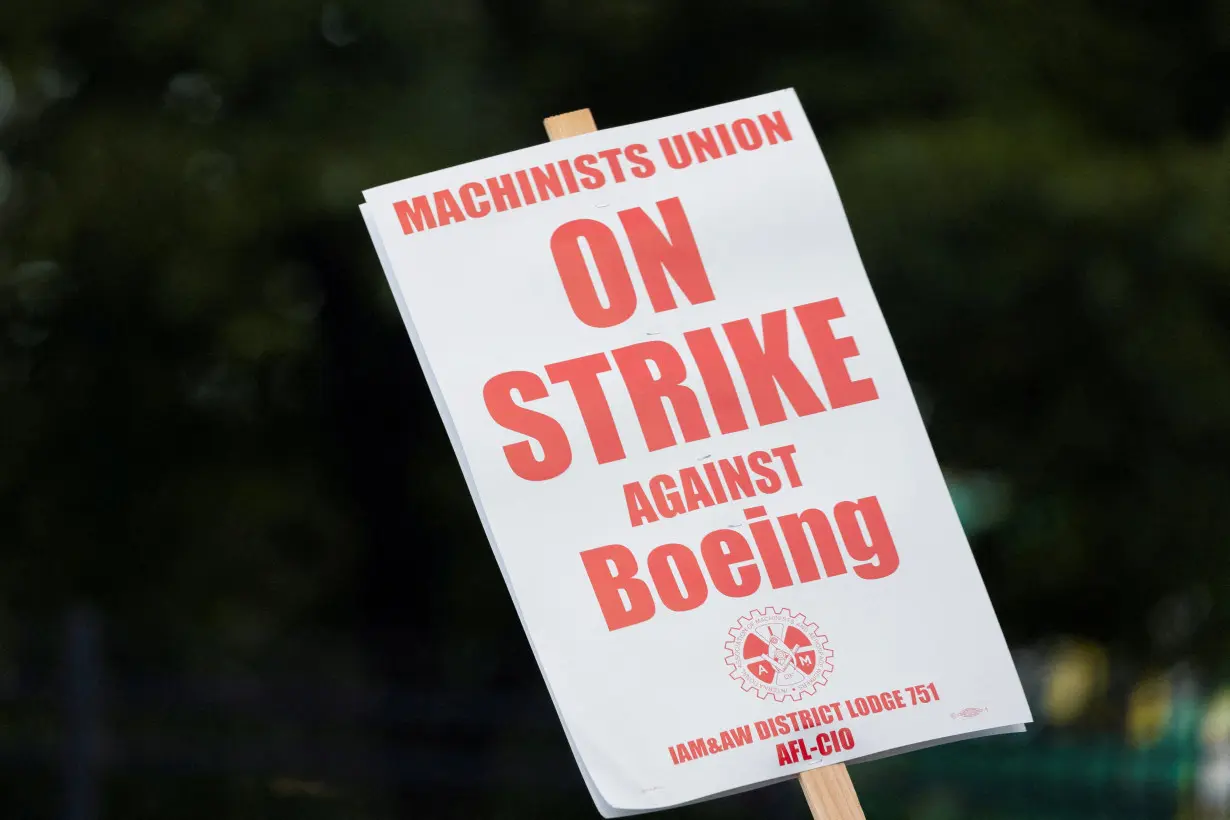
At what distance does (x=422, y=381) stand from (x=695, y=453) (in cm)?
318

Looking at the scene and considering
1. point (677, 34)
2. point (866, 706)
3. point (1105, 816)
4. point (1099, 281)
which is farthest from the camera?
point (1105, 816)

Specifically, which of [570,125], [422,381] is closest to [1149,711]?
[422,381]

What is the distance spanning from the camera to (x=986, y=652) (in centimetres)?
161

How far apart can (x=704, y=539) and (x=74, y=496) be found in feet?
11.3

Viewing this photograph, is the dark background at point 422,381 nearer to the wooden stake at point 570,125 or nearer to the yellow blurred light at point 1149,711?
the yellow blurred light at point 1149,711

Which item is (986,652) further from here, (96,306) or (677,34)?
(96,306)

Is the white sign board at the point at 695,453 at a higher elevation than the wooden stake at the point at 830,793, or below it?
higher

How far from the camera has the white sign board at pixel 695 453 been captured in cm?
157

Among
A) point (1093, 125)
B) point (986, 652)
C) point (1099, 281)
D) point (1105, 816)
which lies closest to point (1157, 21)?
point (1093, 125)

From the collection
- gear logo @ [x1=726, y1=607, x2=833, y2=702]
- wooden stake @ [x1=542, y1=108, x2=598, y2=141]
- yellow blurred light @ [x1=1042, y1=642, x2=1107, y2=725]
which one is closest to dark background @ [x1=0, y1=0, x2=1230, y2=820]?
yellow blurred light @ [x1=1042, y1=642, x2=1107, y2=725]

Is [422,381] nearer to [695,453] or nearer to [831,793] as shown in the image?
[695,453]

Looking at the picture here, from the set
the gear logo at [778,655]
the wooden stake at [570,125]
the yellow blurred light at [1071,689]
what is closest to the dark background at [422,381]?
the yellow blurred light at [1071,689]

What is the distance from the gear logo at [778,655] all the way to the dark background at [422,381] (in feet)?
7.80

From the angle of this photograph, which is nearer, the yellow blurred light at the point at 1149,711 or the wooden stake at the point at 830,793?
the wooden stake at the point at 830,793
